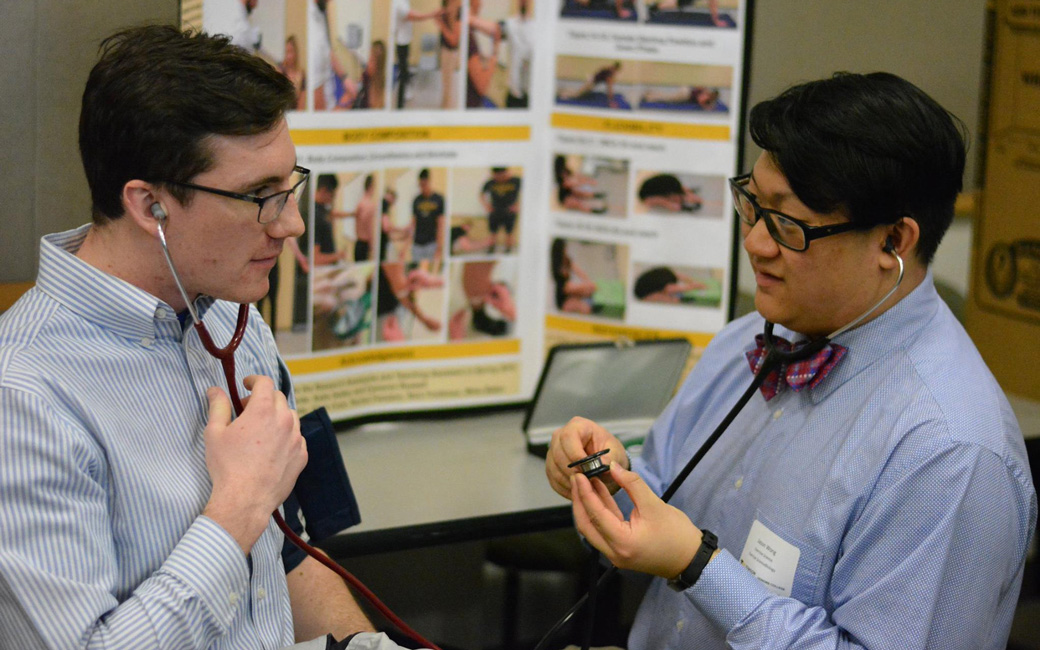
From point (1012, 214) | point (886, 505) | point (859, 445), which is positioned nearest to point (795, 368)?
point (859, 445)

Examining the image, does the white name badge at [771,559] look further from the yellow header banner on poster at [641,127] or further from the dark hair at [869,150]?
the yellow header banner on poster at [641,127]

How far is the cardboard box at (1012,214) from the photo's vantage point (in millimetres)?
2561

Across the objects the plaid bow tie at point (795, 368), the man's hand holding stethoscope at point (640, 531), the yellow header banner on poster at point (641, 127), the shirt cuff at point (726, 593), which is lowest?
the shirt cuff at point (726, 593)

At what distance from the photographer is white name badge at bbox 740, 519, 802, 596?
1.45 metres

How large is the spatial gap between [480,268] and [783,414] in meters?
0.99

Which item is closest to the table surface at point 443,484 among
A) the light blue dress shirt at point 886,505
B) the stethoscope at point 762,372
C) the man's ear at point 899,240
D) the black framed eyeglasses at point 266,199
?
the stethoscope at point 762,372

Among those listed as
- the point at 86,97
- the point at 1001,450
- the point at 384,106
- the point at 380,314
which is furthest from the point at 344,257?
the point at 1001,450

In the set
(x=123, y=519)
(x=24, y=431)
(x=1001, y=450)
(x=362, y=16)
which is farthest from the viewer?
(x=362, y=16)

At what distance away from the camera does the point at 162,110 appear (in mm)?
1229

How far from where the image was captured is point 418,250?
7.61ft

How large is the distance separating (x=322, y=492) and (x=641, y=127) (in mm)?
1187

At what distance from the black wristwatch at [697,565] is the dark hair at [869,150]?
1.54ft

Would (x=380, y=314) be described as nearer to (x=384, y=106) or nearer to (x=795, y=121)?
(x=384, y=106)

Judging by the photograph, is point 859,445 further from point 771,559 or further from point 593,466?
point 593,466
